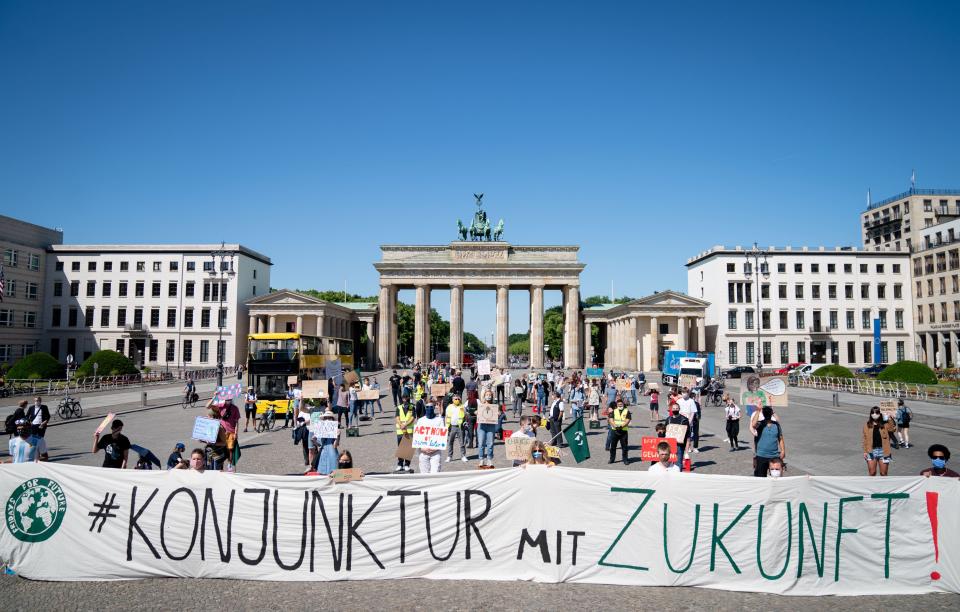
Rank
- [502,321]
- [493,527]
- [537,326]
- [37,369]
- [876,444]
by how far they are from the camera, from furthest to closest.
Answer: [502,321] < [537,326] < [37,369] < [876,444] < [493,527]

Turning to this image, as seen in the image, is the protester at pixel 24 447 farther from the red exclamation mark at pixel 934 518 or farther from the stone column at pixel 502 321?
the stone column at pixel 502 321

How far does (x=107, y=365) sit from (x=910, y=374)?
62867 millimetres

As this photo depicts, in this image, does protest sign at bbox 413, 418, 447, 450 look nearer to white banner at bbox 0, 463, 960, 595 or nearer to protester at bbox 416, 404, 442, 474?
protester at bbox 416, 404, 442, 474

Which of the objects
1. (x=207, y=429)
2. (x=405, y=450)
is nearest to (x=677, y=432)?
(x=405, y=450)

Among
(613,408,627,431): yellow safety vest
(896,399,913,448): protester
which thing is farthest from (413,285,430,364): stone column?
(613,408,627,431): yellow safety vest

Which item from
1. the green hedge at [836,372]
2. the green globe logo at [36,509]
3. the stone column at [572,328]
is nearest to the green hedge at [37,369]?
the green globe logo at [36,509]

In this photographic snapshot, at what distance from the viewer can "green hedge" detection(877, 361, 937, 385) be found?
40.0 metres

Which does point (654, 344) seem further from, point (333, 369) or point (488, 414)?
point (488, 414)

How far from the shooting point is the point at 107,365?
1987 inches

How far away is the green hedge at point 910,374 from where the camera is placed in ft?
131

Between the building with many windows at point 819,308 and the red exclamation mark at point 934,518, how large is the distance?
8064cm

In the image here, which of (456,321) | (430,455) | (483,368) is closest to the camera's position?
(430,455)

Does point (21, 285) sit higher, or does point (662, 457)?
point (21, 285)

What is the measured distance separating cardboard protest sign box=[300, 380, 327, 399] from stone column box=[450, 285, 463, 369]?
61348 mm
